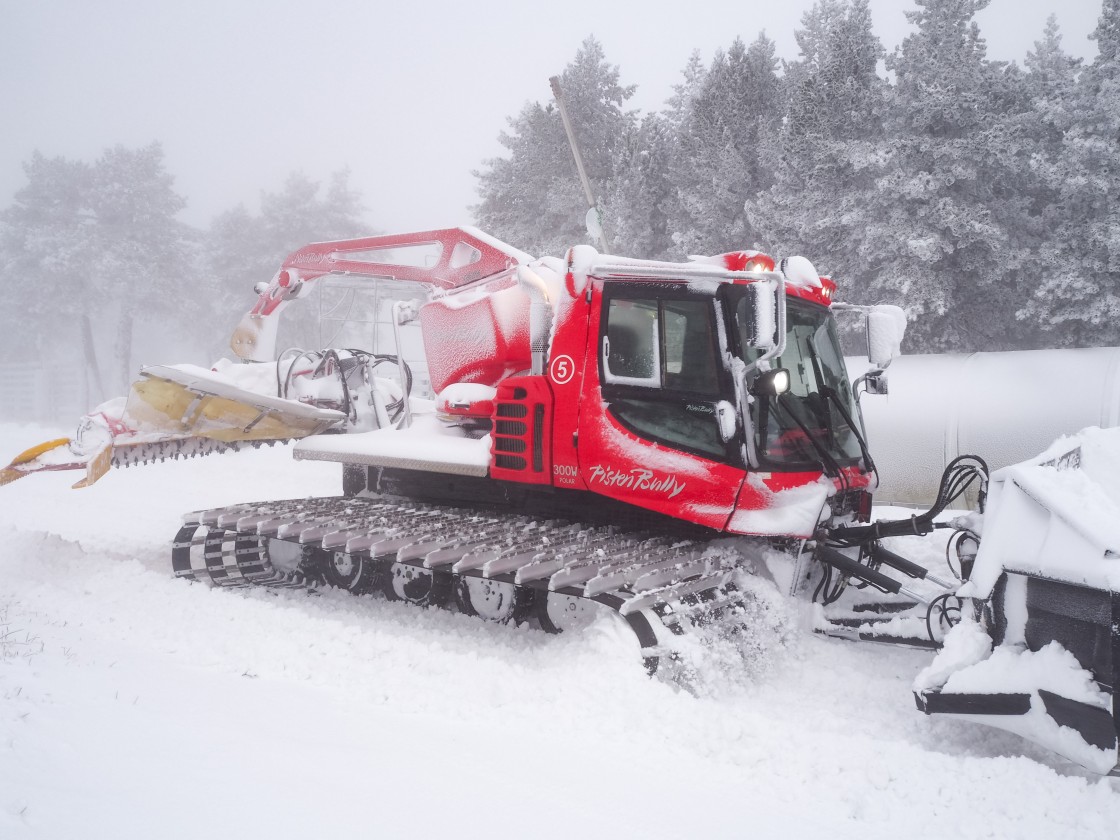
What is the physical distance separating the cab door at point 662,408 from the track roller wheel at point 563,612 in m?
0.86

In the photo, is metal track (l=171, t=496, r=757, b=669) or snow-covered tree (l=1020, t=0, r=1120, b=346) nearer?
metal track (l=171, t=496, r=757, b=669)

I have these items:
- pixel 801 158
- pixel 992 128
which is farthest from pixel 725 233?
pixel 992 128

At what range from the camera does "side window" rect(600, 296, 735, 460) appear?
192 inches

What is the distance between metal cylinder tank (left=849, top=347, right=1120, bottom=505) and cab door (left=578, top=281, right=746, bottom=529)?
7.31 m

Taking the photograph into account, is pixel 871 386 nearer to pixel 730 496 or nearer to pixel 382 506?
pixel 730 496

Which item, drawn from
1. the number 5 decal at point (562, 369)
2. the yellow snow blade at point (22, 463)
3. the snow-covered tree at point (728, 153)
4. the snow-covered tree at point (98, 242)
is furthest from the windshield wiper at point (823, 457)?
the snow-covered tree at point (98, 242)

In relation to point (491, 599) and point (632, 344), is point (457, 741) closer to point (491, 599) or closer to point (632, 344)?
point (491, 599)

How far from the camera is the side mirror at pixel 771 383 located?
466 cm

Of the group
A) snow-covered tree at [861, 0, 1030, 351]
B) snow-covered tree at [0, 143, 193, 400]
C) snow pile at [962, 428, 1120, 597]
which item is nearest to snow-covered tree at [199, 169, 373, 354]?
snow-covered tree at [0, 143, 193, 400]

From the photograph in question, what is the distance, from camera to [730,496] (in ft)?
15.5

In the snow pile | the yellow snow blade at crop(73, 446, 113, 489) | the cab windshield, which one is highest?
the cab windshield

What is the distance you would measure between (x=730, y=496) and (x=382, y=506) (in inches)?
130

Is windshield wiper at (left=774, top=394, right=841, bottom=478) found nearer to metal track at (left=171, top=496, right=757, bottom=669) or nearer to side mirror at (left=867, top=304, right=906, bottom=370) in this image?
metal track at (left=171, top=496, right=757, bottom=669)

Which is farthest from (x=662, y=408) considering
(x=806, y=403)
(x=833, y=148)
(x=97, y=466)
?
(x=833, y=148)
